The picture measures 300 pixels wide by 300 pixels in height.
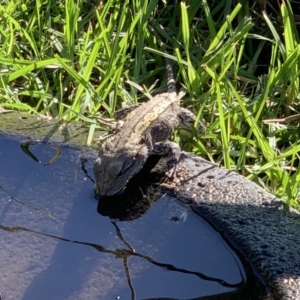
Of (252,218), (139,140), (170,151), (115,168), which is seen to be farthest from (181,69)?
(252,218)

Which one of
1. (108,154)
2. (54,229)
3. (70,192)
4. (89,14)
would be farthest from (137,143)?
(89,14)

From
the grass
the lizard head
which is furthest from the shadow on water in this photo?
the grass

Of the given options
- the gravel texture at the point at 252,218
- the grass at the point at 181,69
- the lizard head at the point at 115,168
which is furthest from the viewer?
the grass at the point at 181,69

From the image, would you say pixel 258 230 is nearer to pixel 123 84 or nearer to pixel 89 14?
pixel 123 84

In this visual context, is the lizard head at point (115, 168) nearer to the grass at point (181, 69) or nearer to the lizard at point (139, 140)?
the lizard at point (139, 140)

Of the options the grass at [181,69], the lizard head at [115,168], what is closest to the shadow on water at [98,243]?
the lizard head at [115,168]

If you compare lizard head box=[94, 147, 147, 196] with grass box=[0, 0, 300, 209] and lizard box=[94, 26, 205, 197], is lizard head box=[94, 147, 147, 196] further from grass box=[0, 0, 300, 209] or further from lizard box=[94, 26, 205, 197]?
grass box=[0, 0, 300, 209]
